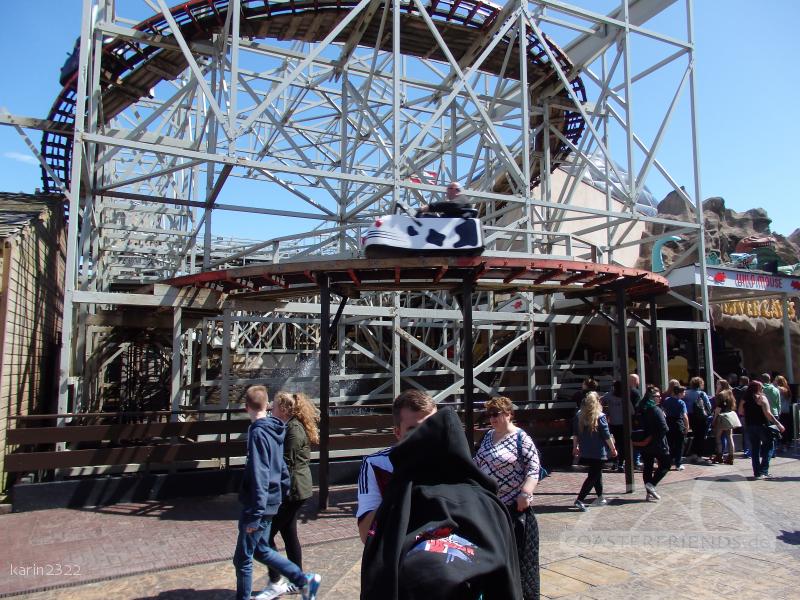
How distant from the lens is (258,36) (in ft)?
45.3

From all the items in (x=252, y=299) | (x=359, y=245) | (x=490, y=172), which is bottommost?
(x=252, y=299)

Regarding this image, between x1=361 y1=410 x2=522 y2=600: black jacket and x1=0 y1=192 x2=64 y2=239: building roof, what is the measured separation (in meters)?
8.34

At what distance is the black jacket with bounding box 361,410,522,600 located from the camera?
2.03 m

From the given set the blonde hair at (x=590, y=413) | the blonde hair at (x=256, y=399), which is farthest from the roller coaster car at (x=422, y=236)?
the blonde hair at (x=256, y=399)

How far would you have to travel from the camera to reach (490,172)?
16.9 meters

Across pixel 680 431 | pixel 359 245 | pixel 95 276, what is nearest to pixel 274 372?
pixel 359 245

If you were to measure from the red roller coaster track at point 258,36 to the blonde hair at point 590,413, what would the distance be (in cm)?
917

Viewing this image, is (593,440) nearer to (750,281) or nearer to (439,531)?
(439,531)

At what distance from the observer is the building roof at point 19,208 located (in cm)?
884

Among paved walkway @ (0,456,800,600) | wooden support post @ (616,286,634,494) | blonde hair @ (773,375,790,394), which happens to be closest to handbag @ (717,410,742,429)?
paved walkway @ (0,456,800,600)

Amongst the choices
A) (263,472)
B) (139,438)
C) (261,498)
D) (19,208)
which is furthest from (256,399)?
(19,208)

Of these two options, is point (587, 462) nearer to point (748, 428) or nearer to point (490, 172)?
point (748, 428)

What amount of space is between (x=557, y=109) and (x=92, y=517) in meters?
15.5

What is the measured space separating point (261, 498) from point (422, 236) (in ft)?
12.8
